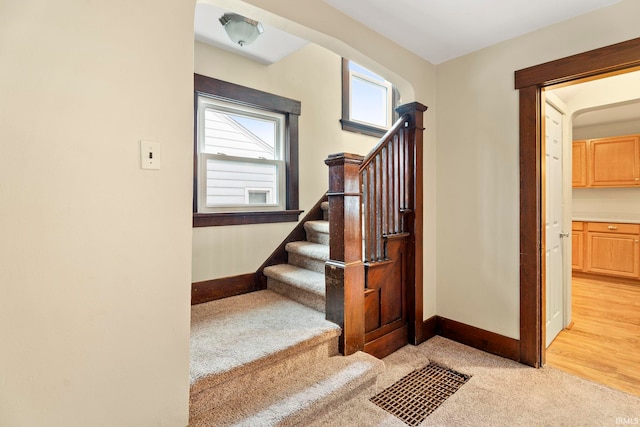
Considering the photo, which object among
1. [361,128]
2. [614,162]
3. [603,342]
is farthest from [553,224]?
[614,162]

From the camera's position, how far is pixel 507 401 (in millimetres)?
1810

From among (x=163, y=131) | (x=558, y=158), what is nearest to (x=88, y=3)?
(x=163, y=131)

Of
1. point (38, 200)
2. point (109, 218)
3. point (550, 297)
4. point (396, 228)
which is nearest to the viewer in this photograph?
point (38, 200)

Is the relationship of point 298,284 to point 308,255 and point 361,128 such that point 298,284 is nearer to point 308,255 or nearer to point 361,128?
point 308,255

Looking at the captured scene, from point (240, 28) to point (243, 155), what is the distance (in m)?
1.02

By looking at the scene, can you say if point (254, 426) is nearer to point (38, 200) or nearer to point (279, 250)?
point (38, 200)

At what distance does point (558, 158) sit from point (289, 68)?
260 cm

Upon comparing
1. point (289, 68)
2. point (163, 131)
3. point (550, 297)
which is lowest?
point (550, 297)

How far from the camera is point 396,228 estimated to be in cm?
246

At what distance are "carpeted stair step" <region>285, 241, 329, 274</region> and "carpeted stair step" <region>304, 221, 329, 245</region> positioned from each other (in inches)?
2.5

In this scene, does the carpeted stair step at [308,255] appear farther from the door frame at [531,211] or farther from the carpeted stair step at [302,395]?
the door frame at [531,211]

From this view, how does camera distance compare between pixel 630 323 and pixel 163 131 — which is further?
pixel 630 323

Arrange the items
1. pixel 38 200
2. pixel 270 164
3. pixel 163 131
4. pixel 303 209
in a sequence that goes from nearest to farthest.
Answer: pixel 38 200
pixel 163 131
pixel 270 164
pixel 303 209

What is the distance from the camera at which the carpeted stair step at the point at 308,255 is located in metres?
2.61
